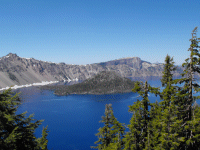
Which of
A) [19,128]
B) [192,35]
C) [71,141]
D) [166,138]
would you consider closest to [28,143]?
[19,128]

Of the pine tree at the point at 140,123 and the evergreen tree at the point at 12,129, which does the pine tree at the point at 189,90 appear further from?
the evergreen tree at the point at 12,129

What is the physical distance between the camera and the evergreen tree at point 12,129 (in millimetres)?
11914

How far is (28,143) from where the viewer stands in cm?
1361

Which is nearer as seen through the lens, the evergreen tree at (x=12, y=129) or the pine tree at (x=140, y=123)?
the evergreen tree at (x=12, y=129)

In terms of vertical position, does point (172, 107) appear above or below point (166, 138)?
above

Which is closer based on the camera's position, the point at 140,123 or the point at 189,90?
the point at 189,90

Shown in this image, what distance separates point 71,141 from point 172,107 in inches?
3620

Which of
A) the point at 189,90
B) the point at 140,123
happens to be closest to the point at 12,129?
the point at 140,123

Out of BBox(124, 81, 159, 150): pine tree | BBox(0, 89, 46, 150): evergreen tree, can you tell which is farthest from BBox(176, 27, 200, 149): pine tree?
BBox(0, 89, 46, 150): evergreen tree

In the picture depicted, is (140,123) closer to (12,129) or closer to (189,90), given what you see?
(189,90)

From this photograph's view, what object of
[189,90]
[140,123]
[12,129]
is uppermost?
[189,90]

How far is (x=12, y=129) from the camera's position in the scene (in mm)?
13023

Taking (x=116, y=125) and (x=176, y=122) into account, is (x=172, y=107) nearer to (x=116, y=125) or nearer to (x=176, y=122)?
(x=176, y=122)

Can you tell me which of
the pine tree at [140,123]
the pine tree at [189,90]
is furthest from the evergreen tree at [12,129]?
the pine tree at [189,90]
